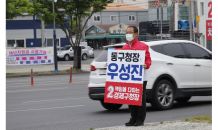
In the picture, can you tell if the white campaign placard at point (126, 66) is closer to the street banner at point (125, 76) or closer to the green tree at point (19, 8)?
the street banner at point (125, 76)

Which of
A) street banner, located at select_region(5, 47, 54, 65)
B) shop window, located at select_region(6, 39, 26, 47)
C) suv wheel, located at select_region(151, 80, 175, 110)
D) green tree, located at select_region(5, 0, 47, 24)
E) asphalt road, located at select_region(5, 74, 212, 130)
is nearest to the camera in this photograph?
asphalt road, located at select_region(5, 74, 212, 130)

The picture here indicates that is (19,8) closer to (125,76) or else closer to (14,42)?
(125,76)

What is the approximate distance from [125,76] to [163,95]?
3.11 m

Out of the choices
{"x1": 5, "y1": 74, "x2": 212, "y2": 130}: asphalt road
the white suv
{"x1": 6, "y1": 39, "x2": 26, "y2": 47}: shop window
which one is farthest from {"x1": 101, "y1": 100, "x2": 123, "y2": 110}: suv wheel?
{"x1": 6, "y1": 39, "x2": 26, "y2": 47}: shop window

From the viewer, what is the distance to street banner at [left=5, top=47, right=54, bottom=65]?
32.9 metres

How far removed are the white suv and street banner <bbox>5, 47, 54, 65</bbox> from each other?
24000 mm

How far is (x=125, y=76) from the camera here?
6824 millimetres

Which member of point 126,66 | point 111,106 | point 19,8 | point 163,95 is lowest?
point 111,106

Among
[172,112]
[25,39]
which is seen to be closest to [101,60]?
[172,112]

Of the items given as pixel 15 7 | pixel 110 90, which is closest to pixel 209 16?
pixel 110 90

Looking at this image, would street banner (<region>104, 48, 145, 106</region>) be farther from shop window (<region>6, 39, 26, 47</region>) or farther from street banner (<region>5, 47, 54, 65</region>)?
shop window (<region>6, 39, 26, 47</region>)

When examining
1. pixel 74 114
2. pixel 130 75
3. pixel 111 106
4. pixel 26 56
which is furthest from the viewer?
pixel 26 56

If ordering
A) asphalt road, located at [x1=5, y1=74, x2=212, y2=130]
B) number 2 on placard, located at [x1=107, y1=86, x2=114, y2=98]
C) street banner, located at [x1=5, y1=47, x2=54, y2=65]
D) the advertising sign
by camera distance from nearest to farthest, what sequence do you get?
1. number 2 on placard, located at [x1=107, y1=86, x2=114, y2=98]
2. the advertising sign
3. asphalt road, located at [x1=5, y1=74, x2=212, y2=130]
4. street banner, located at [x1=5, y1=47, x2=54, y2=65]
